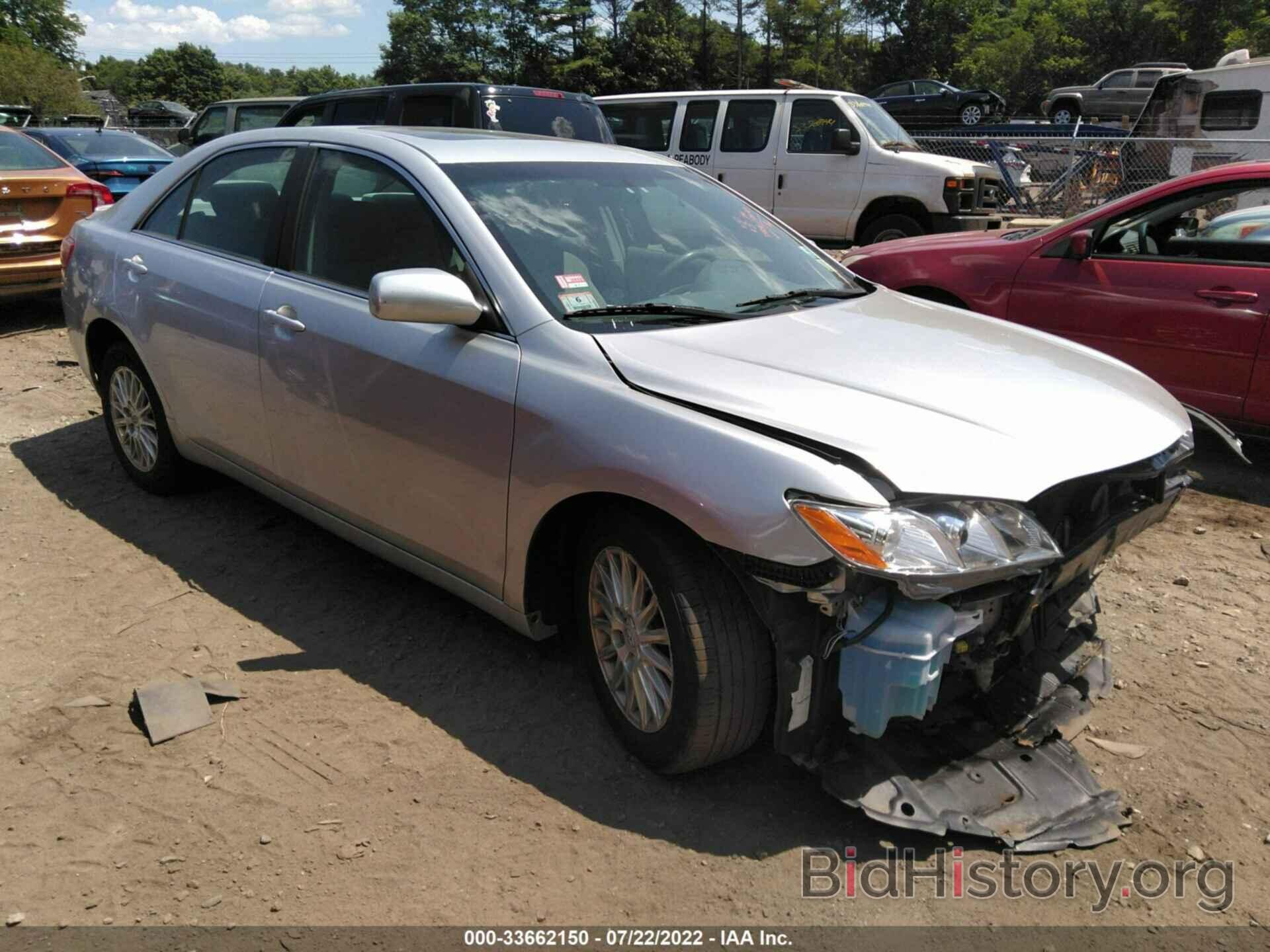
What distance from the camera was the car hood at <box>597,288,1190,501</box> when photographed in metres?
2.57

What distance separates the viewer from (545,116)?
29.0 feet

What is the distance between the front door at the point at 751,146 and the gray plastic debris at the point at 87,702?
9.99 metres

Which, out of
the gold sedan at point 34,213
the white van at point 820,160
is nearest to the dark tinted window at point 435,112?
the gold sedan at point 34,213

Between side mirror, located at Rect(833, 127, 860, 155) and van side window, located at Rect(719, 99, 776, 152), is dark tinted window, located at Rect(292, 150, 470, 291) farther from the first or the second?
van side window, located at Rect(719, 99, 776, 152)

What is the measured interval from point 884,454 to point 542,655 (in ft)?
5.35

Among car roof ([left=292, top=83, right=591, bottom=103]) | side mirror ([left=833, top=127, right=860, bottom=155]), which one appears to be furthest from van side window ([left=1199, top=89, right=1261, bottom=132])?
car roof ([left=292, top=83, right=591, bottom=103])

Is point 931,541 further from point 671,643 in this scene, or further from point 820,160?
point 820,160

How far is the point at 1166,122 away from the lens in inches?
585

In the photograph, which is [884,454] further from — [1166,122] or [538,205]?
[1166,122]

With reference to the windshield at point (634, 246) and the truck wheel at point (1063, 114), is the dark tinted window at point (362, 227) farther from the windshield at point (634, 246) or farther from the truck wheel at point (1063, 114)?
the truck wheel at point (1063, 114)

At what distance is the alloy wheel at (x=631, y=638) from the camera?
9.38 ft

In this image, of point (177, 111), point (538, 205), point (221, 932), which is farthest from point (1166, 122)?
point (177, 111)

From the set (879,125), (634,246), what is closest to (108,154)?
(879,125)

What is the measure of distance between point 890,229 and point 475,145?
8823mm
